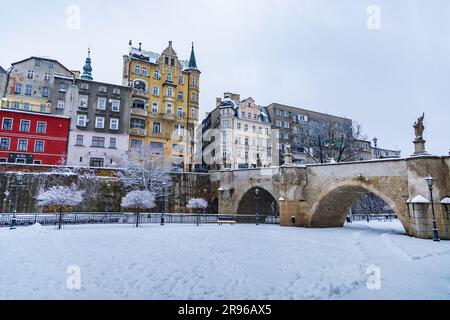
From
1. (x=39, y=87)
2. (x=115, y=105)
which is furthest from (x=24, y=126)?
(x=115, y=105)

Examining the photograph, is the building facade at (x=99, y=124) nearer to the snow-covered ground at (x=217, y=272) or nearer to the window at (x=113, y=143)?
the window at (x=113, y=143)

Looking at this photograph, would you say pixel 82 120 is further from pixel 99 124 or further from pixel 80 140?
pixel 80 140

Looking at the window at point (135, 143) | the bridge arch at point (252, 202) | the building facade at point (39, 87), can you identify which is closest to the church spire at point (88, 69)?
the building facade at point (39, 87)

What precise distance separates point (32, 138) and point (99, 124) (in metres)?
8.23

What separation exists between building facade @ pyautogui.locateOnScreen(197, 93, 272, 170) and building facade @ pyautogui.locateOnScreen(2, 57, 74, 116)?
2423 centimetres

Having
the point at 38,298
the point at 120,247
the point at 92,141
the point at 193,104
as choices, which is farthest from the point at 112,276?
the point at 193,104

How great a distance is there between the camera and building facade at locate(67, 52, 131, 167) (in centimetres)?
3669

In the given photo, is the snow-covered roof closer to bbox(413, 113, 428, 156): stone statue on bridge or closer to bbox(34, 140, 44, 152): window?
bbox(413, 113, 428, 156): stone statue on bridge

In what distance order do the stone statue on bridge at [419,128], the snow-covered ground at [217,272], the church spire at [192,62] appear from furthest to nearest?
the church spire at [192,62] < the stone statue on bridge at [419,128] < the snow-covered ground at [217,272]

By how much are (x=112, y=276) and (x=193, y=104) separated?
1628 inches

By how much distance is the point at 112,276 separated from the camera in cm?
708

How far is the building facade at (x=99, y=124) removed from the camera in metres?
36.7

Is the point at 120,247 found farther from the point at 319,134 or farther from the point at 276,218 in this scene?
the point at 319,134

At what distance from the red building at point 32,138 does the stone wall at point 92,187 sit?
234 inches
